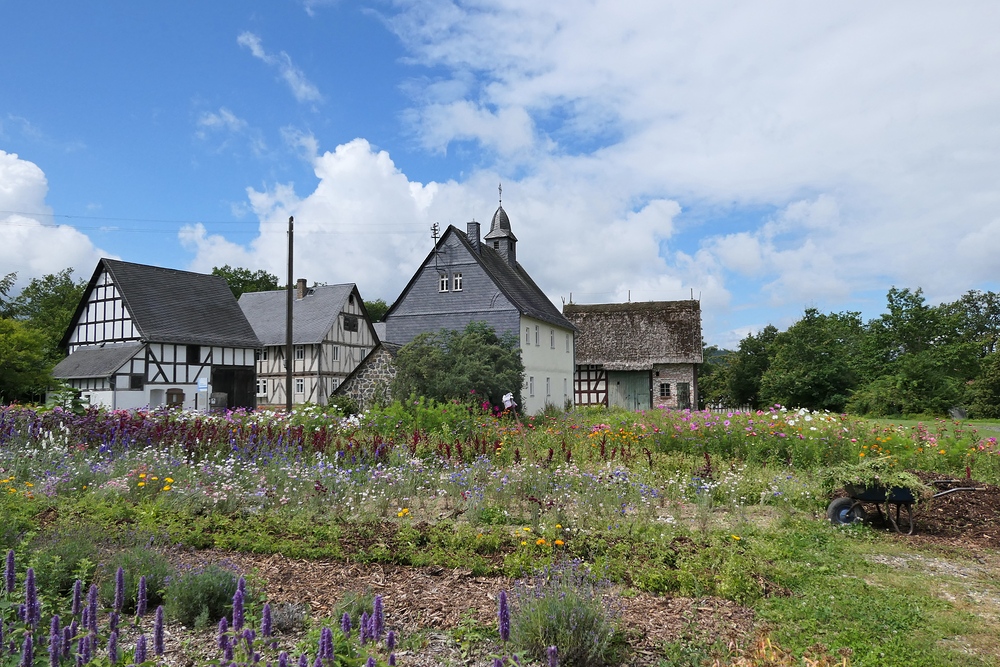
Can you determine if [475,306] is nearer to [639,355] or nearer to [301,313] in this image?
[639,355]

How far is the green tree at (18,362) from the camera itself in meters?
23.8

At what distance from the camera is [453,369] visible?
21031mm

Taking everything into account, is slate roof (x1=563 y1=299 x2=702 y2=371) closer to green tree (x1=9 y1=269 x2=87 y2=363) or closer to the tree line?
the tree line

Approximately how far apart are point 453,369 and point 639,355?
672 inches

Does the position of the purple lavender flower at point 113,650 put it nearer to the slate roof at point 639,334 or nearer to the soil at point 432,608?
the soil at point 432,608

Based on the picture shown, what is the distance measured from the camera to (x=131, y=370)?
27.3 metres

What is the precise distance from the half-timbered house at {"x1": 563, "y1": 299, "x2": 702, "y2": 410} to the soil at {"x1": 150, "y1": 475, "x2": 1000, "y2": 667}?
30590 mm

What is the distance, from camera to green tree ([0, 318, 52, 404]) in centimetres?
2380

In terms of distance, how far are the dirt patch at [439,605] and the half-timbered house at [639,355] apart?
100 ft

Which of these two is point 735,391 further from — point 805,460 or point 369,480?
point 369,480

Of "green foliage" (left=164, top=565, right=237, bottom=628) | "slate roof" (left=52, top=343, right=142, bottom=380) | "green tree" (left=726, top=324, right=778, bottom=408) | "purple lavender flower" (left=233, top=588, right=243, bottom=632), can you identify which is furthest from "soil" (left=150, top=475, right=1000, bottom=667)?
"green tree" (left=726, top=324, right=778, bottom=408)

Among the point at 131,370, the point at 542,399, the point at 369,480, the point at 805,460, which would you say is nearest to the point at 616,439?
the point at 805,460

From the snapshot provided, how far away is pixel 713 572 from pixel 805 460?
245 inches

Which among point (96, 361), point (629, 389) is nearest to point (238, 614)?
point (96, 361)
